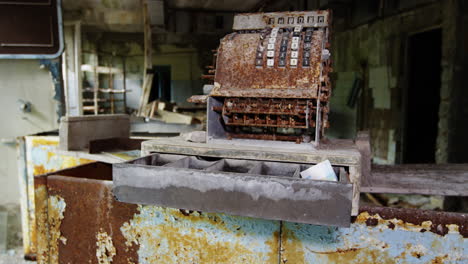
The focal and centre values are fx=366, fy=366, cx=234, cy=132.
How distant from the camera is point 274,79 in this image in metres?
2.14

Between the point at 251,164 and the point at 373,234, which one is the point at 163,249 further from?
the point at 373,234

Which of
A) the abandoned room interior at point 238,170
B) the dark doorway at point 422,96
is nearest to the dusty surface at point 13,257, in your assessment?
the abandoned room interior at point 238,170

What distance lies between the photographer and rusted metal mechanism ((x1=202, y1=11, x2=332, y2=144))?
2.04m

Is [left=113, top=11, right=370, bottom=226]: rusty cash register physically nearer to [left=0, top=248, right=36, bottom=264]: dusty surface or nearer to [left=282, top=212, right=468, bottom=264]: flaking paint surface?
[left=282, top=212, right=468, bottom=264]: flaking paint surface

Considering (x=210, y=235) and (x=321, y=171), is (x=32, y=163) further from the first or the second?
(x=321, y=171)

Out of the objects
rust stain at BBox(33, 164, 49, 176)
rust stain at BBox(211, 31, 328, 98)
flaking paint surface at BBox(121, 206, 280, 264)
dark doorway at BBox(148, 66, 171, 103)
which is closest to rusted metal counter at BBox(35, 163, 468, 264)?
flaking paint surface at BBox(121, 206, 280, 264)

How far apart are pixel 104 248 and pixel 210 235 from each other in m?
0.65

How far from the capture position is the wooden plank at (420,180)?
189cm

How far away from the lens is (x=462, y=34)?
4.15 meters

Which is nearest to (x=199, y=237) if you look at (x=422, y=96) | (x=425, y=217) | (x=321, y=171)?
(x=321, y=171)

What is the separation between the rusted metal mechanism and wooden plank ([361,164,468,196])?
0.45m

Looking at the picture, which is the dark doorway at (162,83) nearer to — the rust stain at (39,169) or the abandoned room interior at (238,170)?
the abandoned room interior at (238,170)

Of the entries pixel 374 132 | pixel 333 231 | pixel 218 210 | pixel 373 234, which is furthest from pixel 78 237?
pixel 374 132

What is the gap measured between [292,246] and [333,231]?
220mm
